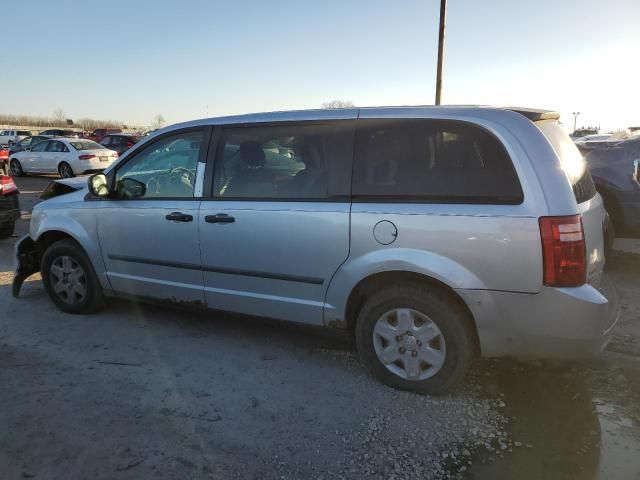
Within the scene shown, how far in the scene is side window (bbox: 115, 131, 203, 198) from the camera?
384cm

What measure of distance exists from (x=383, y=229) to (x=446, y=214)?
1.26ft

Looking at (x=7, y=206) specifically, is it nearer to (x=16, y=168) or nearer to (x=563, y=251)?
(x=563, y=251)

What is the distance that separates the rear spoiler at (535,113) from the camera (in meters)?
2.93

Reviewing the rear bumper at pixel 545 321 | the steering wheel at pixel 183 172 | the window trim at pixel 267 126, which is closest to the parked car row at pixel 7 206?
the steering wheel at pixel 183 172

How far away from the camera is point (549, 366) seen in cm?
341

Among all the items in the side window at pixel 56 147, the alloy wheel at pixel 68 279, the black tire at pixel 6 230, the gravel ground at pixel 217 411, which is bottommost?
the gravel ground at pixel 217 411

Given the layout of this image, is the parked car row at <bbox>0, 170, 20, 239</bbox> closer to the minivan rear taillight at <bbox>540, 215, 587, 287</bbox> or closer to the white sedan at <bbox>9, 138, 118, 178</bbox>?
the minivan rear taillight at <bbox>540, 215, 587, 287</bbox>

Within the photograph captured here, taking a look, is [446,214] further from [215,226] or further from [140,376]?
[140,376]

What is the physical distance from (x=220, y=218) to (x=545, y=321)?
2.18m

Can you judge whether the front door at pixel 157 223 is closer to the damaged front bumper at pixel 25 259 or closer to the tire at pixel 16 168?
the damaged front bumper at pixel 25 259

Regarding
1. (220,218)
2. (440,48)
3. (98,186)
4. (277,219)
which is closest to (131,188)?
(98,186)

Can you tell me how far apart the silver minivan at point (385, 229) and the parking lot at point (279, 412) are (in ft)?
1.11

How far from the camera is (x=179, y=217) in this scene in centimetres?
370

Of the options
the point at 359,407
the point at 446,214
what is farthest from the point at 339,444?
the point at 446,214
